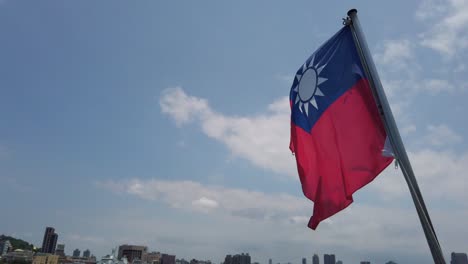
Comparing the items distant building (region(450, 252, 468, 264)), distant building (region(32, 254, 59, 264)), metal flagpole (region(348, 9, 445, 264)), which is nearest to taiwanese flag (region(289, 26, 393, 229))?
metal flagpole (region(348, 9, 445, 264))

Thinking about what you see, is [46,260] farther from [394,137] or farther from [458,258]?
[394,137]

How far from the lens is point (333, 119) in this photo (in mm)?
9133

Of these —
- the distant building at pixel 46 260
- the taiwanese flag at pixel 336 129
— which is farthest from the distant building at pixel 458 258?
the distant building at pixel 46 260

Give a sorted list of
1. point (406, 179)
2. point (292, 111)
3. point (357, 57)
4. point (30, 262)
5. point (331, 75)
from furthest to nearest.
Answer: point (30, 262) → point (292, 111) → point (331, 75) → point (357, 57) → point (406, 179)

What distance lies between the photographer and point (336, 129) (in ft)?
29.6

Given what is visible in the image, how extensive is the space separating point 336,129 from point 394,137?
1.75 meters

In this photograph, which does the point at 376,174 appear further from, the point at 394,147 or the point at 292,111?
the point at 292,111

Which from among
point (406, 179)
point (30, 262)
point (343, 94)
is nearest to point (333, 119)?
point (343, 94)

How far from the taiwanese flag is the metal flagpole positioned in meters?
0.41

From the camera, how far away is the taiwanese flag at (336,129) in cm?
831

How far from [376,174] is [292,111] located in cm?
303

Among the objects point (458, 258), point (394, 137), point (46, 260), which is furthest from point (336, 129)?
point (46, 260)

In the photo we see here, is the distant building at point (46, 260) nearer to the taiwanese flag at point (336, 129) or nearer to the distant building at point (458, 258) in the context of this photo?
the distant building at point (458, 258)

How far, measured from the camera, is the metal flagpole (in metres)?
6.69
